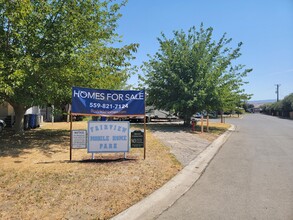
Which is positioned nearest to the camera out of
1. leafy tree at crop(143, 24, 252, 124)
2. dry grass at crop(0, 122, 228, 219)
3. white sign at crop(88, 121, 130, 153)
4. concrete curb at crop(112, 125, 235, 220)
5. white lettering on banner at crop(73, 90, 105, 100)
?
concrete curb at crop(112, 125, 235, 220)

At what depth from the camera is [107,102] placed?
8.79 metres

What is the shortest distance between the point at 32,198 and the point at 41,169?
2090mm

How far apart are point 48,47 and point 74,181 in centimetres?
581

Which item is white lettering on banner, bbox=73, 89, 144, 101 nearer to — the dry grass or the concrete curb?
the dry grass

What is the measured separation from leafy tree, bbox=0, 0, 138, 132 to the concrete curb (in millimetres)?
5423

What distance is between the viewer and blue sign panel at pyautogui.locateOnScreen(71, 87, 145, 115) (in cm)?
852

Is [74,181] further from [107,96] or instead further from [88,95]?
[107,96]

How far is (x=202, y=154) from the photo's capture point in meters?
10.8

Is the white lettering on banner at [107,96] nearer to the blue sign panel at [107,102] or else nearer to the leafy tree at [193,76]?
the blue sign panel at [107,102]

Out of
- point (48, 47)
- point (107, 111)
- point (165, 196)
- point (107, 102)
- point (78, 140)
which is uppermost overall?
point (48, 47)

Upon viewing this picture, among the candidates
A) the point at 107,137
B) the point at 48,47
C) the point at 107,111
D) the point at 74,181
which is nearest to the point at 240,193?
the point at 74,181

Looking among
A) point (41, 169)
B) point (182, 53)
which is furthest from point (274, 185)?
point (182, 53)

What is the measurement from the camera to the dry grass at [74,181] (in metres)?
5.00

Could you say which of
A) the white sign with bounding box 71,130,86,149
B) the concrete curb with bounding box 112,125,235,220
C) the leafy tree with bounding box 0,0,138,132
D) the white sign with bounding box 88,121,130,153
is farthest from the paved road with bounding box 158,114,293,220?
the leafy tree with bounding box 0,0,138,132
